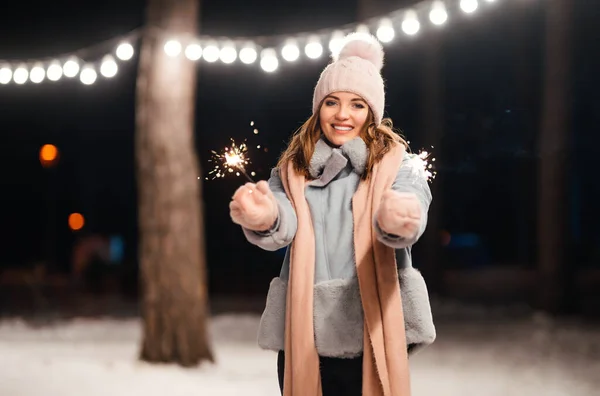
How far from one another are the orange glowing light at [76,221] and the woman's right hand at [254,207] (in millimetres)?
23261

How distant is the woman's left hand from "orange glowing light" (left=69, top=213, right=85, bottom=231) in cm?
2351

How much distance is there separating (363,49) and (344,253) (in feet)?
2.31

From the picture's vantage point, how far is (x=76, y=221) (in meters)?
24.7

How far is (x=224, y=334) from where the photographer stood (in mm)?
6715

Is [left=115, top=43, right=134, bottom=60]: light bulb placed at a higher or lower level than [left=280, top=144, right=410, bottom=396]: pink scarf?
higher

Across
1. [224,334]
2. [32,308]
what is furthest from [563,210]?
Answer: [32,308]

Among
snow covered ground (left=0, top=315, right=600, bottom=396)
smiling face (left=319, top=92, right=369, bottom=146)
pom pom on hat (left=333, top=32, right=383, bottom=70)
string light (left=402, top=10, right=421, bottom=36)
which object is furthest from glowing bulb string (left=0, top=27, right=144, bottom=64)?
smiling face (left=319, top=92, right=369, bottom=146)

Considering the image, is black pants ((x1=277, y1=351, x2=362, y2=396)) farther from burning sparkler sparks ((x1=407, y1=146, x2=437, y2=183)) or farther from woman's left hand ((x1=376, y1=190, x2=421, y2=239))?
burning sparkler sparks ((x1=407, y1=146, x2=437, y2=183))

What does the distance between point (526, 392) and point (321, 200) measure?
2657 mm

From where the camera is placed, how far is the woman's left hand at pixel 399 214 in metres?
1.84

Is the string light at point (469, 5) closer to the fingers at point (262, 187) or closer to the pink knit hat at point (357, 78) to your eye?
the pink knit hat at point (357, 78)

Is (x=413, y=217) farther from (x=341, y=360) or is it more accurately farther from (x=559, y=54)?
(x=559, y=54)

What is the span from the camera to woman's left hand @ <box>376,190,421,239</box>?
184 centimetres

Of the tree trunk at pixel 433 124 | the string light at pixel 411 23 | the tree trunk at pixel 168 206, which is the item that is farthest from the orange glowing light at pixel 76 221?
the string light at pixel 411 23
